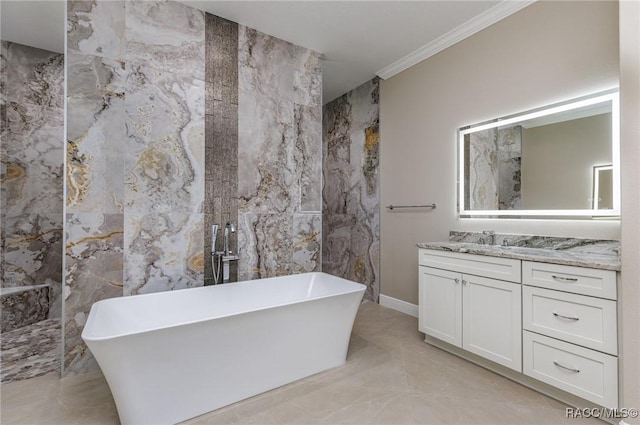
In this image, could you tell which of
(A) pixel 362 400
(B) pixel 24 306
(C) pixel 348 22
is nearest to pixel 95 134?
(B) pixel 24 306

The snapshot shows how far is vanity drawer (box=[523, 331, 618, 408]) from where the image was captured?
63.3 inches

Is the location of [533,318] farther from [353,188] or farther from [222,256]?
[353,188]

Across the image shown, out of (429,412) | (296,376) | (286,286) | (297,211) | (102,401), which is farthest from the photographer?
(297,211)

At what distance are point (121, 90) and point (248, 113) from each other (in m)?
1.00

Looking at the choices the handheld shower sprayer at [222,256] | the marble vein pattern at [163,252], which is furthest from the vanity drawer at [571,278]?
the marble vein pattern at [163,252]

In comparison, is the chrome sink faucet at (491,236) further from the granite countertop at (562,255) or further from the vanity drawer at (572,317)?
the vanity drawer at (572,317)

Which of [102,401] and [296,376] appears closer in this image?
[102,401]

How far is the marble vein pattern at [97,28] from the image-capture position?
2.19 m

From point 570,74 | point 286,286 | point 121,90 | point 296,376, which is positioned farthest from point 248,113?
point 570,74

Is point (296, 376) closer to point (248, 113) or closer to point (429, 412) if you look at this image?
point (429, 412)

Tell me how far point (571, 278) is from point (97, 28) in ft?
11.5

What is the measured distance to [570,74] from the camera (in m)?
2.19

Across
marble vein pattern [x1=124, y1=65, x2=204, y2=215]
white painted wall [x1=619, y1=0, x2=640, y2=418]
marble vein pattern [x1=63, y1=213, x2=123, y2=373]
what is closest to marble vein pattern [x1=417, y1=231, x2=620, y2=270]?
white painted wall [x1=619, y1=0, x2=640, y2=418]

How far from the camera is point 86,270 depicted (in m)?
2.22
